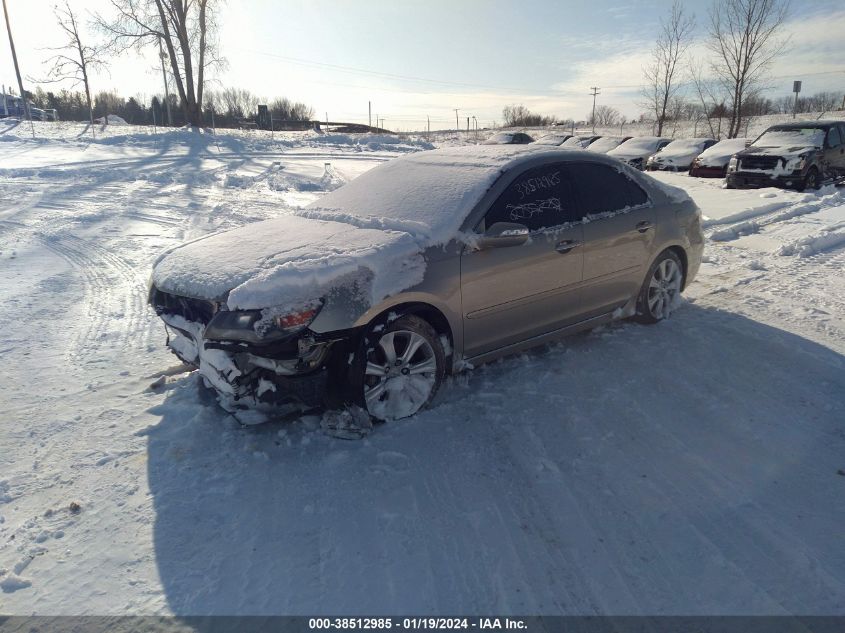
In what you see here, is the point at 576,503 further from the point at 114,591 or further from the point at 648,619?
the point at 114,591

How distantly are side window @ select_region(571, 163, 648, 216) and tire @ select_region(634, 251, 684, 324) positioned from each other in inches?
25.4

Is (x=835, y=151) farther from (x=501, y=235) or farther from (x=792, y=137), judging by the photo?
(x=501, y=235)

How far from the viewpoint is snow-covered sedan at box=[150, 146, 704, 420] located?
310cm

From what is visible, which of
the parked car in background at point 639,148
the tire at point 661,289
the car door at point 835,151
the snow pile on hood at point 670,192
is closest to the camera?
the tire at point 661,289

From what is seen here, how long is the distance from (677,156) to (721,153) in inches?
118

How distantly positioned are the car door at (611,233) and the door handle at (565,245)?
0.45 ft

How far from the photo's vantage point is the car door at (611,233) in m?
4.42

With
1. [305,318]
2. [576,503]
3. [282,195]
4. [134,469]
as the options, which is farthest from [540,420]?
[282,195]

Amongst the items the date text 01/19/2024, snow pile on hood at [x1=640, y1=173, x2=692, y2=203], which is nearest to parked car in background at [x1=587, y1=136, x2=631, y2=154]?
snow pile on hood at [x1=640, y1=173, x2=692, y2=203]

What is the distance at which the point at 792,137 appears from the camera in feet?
45.6

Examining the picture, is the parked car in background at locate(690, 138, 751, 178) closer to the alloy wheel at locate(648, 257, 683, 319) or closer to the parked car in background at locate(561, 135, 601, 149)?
the parked car in background at locate(561, 135, 601, 149)

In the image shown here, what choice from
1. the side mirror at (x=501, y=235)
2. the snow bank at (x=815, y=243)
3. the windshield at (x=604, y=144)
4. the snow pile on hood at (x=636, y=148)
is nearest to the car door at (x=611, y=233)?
the side mirror at (x=501, y=235)

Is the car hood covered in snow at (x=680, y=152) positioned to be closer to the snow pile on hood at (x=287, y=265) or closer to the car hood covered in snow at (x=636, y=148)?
the car hood covered in snow at (x=636, y=148)

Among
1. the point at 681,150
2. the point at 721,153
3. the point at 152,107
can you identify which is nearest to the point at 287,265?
the point at 721,153
